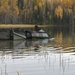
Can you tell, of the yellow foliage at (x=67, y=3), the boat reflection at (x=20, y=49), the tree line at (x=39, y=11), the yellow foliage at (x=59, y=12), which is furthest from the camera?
the yellow foliage at (x=67, y=3)

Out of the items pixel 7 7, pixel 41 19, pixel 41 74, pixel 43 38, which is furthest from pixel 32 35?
pixel 41 19

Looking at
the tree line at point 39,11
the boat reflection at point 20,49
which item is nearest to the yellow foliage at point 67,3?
the tree line at point 39,11

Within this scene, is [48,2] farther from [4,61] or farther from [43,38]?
[4,61]

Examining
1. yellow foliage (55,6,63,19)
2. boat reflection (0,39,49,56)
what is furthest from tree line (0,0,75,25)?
boat reflection (0,39,49,56)

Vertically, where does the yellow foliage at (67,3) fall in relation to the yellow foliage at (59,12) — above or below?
above

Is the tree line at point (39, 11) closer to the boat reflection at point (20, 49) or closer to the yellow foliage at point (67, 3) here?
the yellow foliage at point (67, 3)

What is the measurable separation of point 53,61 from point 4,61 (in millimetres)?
3654

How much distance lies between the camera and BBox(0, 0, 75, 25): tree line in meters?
127

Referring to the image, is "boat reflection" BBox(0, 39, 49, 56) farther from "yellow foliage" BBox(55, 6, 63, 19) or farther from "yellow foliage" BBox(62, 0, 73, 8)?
"yellow foliage" BBox(62, 0, 73, 8)

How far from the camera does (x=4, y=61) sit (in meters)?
22.9

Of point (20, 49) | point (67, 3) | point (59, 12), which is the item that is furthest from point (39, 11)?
point (20, 49)

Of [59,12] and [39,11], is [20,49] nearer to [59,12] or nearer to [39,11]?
[39,11]

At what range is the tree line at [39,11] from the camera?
4987 inches

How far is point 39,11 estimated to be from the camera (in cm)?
13275
